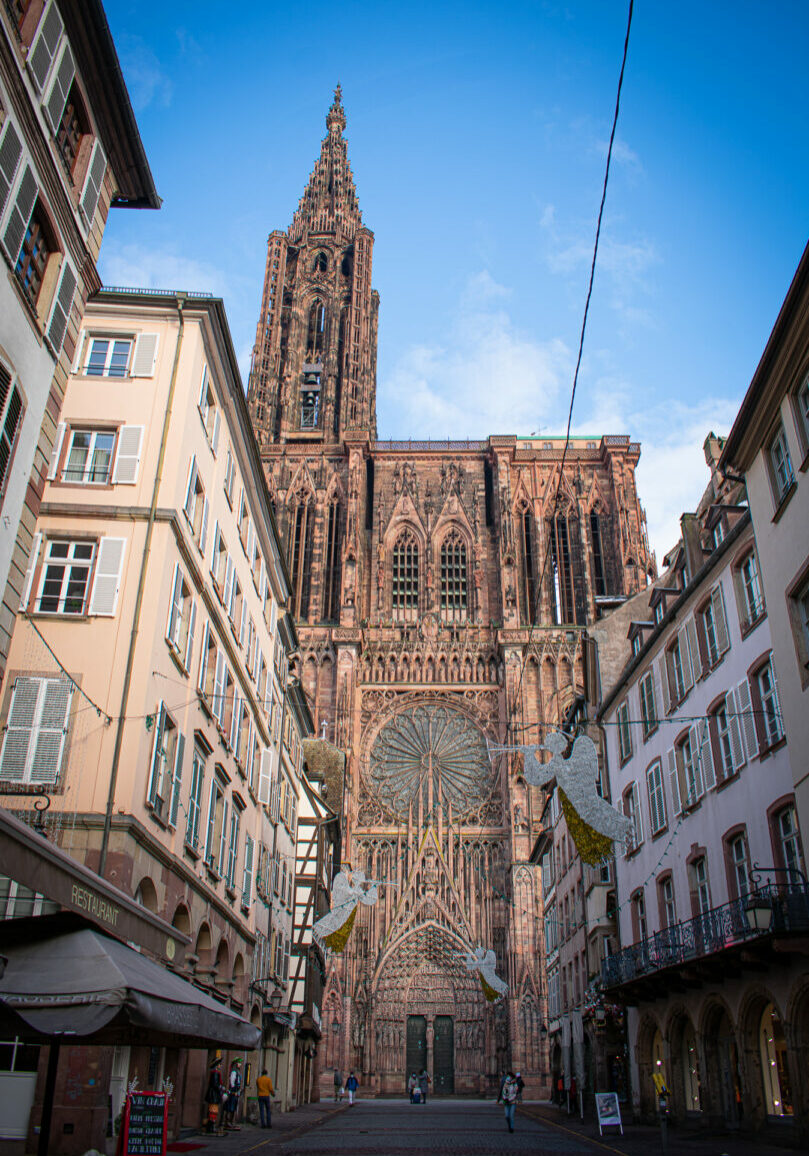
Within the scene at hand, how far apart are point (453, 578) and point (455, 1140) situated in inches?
1668

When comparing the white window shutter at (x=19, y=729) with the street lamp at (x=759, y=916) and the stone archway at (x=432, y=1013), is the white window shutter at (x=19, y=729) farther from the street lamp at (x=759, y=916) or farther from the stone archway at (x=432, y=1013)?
the stone archway at (x=432, y=1013)

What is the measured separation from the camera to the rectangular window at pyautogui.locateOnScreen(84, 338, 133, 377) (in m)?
17.9

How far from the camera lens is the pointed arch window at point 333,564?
2274 inches

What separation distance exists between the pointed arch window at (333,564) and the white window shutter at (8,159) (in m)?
46.8

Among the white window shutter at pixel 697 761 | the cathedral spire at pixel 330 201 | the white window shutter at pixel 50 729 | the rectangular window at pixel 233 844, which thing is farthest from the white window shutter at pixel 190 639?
the cathedral spire at pixel 330 201

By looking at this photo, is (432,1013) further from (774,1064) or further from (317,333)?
(317,333)

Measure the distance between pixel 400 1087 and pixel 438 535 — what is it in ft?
96.0

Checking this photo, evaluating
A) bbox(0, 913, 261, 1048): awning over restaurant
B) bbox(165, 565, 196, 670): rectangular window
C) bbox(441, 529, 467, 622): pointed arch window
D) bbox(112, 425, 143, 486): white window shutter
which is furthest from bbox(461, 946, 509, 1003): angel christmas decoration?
bbox(441, 529, 467, 622): pointed arch window

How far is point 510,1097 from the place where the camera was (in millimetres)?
21656

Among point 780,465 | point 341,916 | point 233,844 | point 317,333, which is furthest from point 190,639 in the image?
point 317,333

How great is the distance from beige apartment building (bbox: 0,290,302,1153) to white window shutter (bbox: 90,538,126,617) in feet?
0.10

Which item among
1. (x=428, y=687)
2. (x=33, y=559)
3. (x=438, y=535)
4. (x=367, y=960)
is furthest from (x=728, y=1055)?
(x=438, y=535)

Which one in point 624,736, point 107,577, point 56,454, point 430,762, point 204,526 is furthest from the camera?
point 430,762

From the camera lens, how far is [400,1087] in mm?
48031
